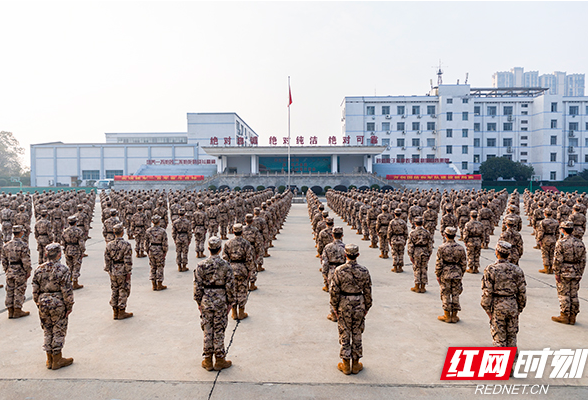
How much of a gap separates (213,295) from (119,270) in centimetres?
296

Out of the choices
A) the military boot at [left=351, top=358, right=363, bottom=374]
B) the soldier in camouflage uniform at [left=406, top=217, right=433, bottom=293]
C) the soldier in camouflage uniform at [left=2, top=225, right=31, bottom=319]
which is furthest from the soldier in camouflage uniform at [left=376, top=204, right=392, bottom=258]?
the soldier in camouflage uniform at [left=2, top=225, right=31, bottom=319]

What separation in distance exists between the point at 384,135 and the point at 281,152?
22.9 m

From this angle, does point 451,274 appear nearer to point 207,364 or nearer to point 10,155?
point 207,364

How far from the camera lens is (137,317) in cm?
761

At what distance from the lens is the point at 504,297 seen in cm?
540

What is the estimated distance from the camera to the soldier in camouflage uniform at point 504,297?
5.36 meters

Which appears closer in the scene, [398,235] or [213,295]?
[213,295]

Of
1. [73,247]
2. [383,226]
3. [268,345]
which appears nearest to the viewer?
[268,345]

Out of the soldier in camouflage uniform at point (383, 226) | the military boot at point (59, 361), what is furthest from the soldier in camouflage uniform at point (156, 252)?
the soldier in camouflage uniform at point (383, 226)

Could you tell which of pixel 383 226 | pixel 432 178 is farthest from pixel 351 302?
pixel 432 178

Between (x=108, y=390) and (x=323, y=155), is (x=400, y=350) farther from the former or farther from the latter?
(x=323, y=155)

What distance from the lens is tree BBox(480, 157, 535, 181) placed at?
60.9 metres

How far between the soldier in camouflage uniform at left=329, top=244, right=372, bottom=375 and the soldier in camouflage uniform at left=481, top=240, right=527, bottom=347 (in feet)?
5.97

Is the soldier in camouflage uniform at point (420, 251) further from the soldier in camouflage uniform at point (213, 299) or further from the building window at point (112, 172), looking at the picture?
the building window at point (112, 172)
